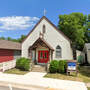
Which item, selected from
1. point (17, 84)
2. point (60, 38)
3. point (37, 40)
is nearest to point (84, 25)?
point (60, 38)

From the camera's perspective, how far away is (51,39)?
14602 millimetres

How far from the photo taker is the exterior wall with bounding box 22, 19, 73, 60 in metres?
14.0

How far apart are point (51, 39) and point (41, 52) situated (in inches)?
104

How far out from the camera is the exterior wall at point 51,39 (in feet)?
45.8

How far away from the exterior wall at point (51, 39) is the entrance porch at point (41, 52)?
853mm

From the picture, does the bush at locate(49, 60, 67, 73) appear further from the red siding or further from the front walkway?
the red siding

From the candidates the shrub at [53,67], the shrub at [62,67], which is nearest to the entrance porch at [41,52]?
the shrub at [53,67]

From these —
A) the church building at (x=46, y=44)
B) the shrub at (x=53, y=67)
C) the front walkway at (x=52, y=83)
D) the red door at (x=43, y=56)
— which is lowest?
the front walkway at (x=52, y=83)

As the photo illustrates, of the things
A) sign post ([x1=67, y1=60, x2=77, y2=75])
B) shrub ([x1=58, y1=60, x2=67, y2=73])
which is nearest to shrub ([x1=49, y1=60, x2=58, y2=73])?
shrub ([x1=58, y1=60, x2=67, y2=73])

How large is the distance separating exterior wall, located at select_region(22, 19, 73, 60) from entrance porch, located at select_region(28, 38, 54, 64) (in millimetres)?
853

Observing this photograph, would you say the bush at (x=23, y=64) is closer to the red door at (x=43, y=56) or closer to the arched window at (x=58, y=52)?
the red door at (x=43, y=56)

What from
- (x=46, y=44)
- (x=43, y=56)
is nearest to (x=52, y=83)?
(x=46, y=44)

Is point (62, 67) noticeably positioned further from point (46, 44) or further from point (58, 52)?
point (46, 44)

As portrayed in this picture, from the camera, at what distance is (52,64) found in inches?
446
